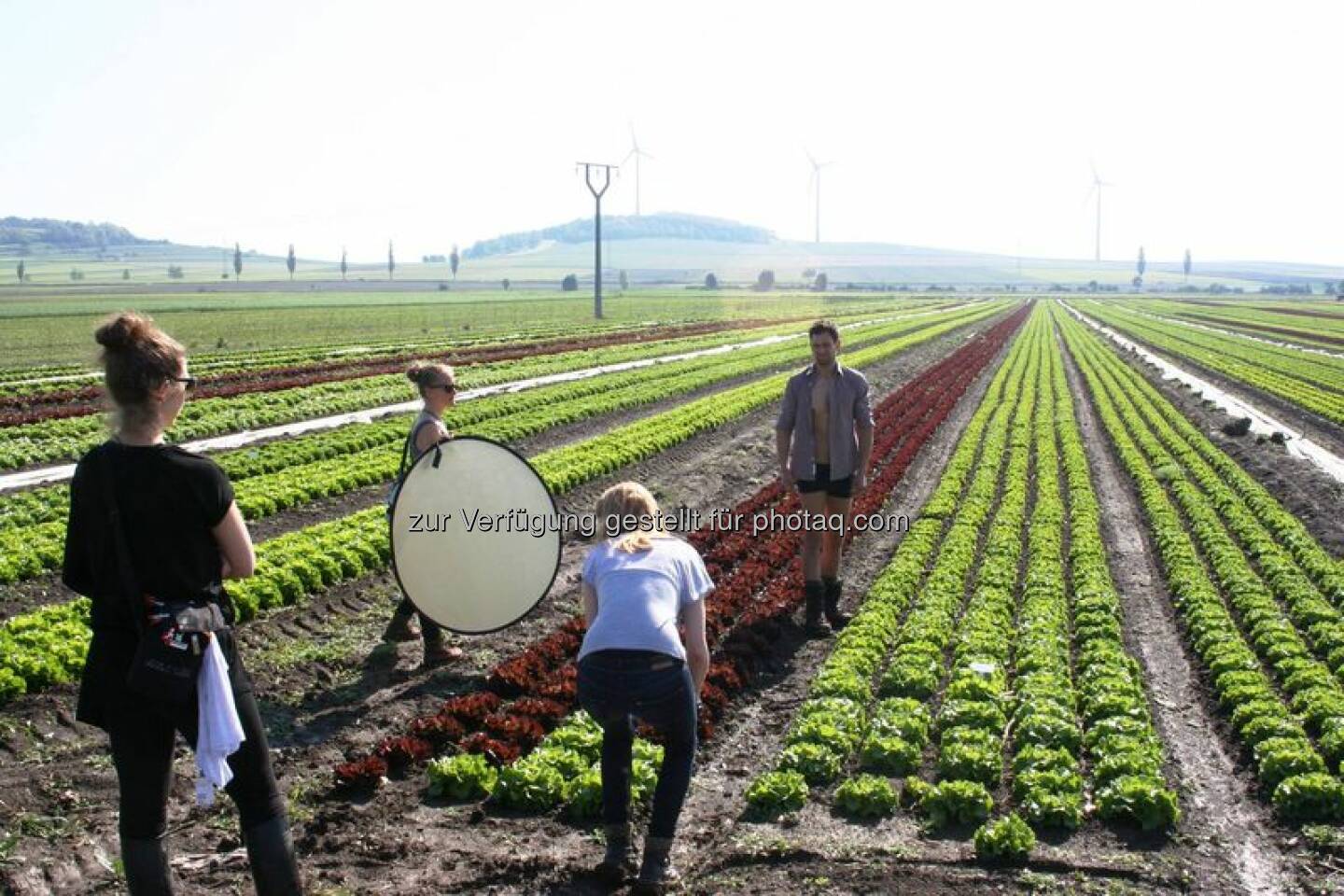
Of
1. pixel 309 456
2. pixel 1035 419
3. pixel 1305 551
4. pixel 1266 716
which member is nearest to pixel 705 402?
pixel 1035 419

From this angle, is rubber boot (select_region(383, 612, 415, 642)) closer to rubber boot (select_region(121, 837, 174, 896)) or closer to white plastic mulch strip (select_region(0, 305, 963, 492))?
white plastic mulch strip (select_region(0, 305, 963, 492))

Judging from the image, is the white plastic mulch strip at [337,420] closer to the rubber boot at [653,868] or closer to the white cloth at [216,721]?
the white cloth at [216,721]

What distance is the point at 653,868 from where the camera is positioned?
19.2 feet

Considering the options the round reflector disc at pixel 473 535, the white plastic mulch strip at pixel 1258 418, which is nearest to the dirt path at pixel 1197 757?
the round reflector disc at pixel 473 535

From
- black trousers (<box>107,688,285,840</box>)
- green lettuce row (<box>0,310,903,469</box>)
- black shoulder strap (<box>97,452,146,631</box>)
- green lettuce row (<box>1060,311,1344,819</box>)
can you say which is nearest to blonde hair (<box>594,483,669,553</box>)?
black trousers (<box>107,688,285,840</box>)

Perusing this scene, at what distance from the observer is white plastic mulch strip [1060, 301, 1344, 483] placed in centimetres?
2334

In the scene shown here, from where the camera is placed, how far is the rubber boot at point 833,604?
36.8 ft

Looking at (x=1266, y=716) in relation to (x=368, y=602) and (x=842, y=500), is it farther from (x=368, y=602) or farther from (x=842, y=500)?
(x=368, y=602)

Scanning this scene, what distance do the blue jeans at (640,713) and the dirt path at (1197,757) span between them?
297 cm

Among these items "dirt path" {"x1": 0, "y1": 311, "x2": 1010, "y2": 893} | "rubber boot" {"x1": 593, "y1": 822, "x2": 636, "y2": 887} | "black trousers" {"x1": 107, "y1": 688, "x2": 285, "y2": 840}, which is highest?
"black trousers" {"x1": 107, "y1": 688, "x2": 285, "y2": 840}

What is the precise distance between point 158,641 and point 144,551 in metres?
0.34

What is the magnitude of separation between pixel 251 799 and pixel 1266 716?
701 cm

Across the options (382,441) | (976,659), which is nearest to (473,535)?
(976,659)

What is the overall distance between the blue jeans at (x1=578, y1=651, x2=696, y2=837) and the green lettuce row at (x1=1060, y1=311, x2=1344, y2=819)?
406 centimetres
